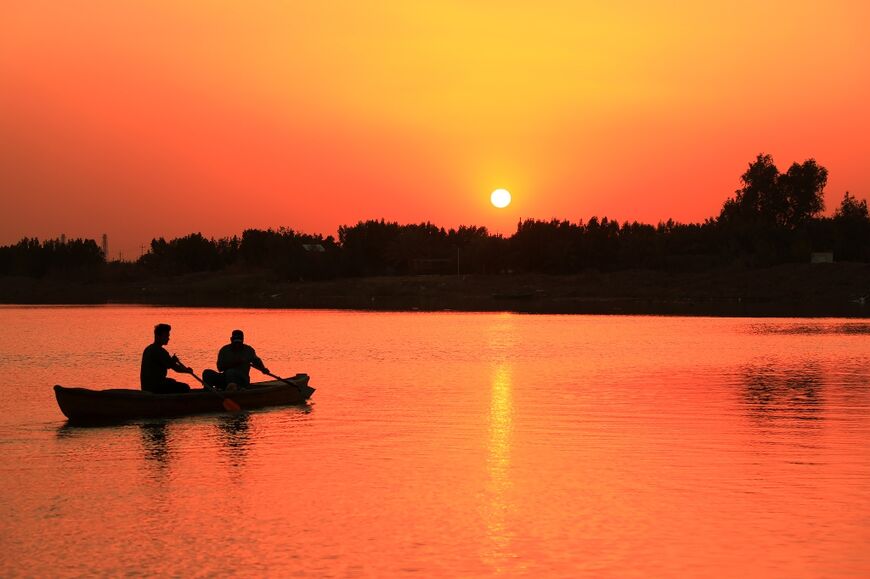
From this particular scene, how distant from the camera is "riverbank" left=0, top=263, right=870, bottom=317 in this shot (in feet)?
368

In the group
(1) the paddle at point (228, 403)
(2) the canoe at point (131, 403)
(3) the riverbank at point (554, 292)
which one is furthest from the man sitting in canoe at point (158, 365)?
(3) the riverbank at point (554, 292)

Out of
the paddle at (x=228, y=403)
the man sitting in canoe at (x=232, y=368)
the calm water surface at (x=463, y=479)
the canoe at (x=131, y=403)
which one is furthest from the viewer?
the man sitting in canoe at (x=232, y=368)

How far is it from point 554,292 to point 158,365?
11203cm

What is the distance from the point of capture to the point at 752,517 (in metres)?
15.7

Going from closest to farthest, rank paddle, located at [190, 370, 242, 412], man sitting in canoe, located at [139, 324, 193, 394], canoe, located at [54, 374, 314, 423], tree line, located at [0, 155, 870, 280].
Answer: canoe, located at [54, 374, 314, 423], man sitting in canoe, located at [139, 324, 193, 394], paddle, located at [190, 370, 242, 412], tree line, located at [0, 155, 870, 280]

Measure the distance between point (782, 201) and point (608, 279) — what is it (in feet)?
104

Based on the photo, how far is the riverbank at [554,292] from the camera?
112250 millimetres

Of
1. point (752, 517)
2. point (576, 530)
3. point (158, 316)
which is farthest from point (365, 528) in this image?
point (158, 316)

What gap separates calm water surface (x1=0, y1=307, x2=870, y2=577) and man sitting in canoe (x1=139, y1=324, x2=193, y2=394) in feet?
3.85

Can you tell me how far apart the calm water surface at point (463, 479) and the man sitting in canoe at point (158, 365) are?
1.17m

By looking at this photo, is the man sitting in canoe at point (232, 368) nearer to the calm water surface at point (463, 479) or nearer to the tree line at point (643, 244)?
the calm water surface at point (463, 479)

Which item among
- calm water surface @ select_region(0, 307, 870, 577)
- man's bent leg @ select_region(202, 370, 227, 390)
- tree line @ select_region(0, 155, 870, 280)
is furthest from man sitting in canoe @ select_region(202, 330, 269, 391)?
tree line @ select_region(0, 155, 870, 280)

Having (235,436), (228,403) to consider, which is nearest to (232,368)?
(228,403)

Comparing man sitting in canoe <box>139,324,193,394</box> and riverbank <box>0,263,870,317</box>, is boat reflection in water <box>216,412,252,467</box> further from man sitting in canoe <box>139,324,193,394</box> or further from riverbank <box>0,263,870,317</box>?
riverbank <box>0,263,870,317</box>
